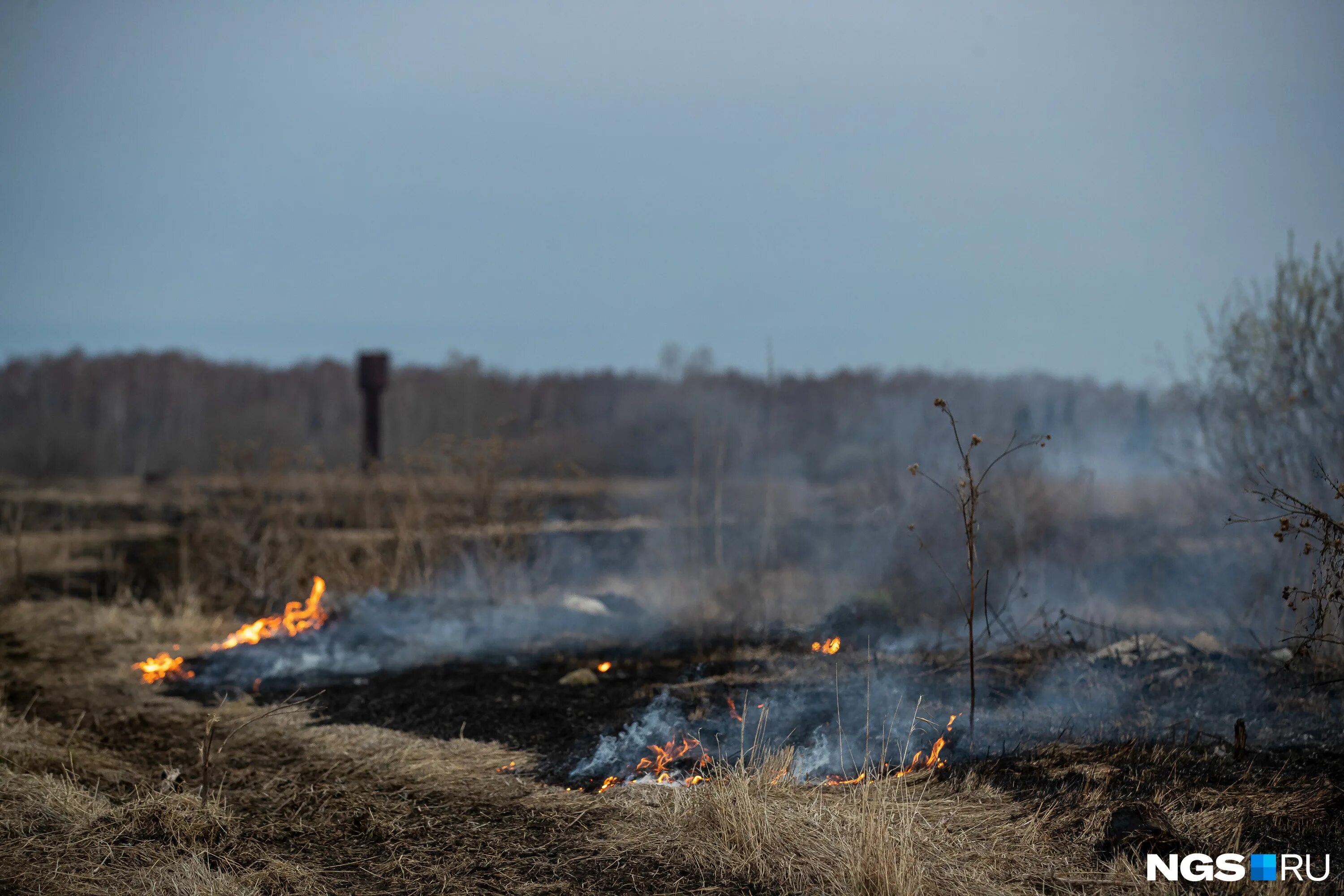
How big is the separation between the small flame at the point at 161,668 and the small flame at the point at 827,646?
15.4ft

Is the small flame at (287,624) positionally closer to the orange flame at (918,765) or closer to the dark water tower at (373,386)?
the orange flame at (918,765)

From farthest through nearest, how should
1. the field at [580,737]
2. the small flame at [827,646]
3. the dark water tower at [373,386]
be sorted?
the dark water tower at [373,386] < the small flame at [827,646] < the field at [580,737]

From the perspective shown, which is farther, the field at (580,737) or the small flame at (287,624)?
the small flame at (287,624)

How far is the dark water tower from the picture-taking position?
50.5 feet

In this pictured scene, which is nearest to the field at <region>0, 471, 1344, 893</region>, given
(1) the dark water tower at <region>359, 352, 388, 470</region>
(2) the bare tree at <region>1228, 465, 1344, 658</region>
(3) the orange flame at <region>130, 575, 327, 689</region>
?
(3) the orange flame at <region>130, 575, 327, 689</region>

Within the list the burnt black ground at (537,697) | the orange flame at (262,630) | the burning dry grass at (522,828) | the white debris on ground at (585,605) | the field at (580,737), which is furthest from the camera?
the white debris on ground at (585,605)

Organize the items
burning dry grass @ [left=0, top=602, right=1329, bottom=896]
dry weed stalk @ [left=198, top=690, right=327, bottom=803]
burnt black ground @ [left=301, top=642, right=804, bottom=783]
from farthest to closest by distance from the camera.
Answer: burnt black ground @ [left=301, top=642, right=804, bottom=783]
dry weed stalk @ [left=198, top=690, right=327, bottom=803]
burning dry grass @ [left=0, top=602, right=1329, bottom=896]

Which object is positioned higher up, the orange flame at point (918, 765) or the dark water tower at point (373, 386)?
the dark water tower at point (373, 386)

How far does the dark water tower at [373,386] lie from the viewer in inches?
607

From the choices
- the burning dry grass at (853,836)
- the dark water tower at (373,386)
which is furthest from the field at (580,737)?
the dark water tower at (373,386)

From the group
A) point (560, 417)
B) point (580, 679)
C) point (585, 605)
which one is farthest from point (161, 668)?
point (560, 417)

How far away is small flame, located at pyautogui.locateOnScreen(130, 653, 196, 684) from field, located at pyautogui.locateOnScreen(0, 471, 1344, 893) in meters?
0.11

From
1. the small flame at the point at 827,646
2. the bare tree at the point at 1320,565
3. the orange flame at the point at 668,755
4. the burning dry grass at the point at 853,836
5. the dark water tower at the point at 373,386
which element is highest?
the dark water tower at the point at 373,386

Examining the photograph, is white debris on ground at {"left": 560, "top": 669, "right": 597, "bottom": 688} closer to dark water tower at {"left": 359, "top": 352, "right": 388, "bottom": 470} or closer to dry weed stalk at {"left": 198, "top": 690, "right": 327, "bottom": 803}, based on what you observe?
dry weed stalk at {"left": 198, "top": 690, "right": 327, "bottom": 803}
